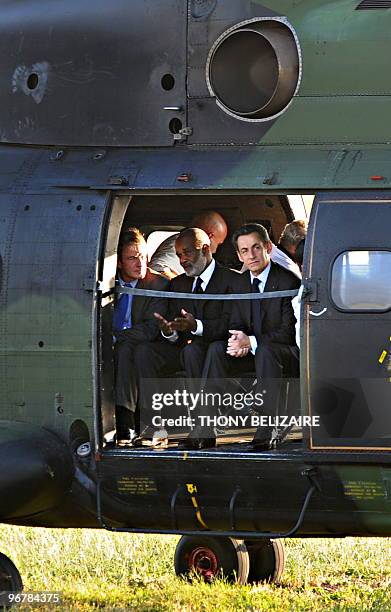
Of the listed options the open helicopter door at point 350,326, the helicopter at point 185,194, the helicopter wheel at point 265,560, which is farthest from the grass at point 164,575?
the open helicopter door at point 350,326

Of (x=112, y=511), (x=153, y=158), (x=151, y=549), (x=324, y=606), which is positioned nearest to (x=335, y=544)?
(x=151, y=549)

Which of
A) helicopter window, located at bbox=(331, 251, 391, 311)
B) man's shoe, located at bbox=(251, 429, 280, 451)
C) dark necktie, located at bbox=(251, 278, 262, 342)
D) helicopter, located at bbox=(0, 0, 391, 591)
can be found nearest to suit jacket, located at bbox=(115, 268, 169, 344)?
helicopter, located at bbox=(0, 0, 391, 591)

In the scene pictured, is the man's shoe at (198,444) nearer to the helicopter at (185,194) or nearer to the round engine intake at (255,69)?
the helicopter at (185,194)

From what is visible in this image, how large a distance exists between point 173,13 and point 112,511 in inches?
136

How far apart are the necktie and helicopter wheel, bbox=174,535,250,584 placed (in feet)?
7.49

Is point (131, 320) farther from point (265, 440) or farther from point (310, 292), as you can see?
point (310, 292)

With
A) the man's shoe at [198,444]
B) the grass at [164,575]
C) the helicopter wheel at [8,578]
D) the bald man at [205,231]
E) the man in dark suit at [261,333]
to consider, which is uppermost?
the bald man at [205,231]

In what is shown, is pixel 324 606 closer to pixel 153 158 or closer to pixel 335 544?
pixel 335 544

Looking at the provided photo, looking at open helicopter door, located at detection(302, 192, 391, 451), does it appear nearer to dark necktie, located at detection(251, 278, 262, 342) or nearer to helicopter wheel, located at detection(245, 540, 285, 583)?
dark necktie, located at detection(251, 278, 262, 342)

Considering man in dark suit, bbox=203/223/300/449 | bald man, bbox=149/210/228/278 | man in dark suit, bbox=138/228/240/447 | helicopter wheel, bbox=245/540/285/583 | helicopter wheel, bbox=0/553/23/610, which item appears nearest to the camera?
man in dark suit, bbox=203/223/300/449

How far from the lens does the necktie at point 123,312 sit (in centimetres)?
891

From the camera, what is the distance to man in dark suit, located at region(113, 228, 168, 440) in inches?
340

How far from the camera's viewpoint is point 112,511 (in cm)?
851

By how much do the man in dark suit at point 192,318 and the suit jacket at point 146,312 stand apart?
0.21 feet
